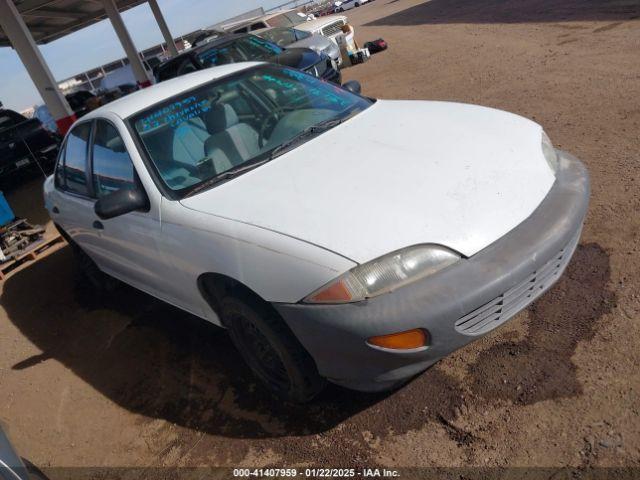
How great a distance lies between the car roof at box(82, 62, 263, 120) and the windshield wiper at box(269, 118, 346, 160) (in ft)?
2.73

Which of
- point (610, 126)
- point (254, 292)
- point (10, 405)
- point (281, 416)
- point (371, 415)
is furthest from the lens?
point (610, 126)

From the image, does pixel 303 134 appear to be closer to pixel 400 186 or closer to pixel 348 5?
pixel 400 186

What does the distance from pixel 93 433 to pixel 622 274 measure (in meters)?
3.17

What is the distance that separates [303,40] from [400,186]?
367 inches

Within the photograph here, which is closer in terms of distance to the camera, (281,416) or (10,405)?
(281,416)

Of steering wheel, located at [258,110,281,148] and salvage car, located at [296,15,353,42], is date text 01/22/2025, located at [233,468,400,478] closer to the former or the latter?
steering wheel, located at [258,110,281,148]

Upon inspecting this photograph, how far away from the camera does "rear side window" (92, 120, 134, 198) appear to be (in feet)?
9.56

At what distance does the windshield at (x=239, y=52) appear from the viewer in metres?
8.57

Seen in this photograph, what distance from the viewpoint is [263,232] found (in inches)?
84.4

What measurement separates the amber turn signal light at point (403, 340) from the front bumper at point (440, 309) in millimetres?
24

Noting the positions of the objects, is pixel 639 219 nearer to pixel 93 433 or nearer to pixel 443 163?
pixel 443 163

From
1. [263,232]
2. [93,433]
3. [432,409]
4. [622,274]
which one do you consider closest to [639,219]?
[622,274]

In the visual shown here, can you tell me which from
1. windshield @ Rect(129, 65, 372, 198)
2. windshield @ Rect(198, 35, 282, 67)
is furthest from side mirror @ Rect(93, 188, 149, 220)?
windshield @ Rect(198, 35, 282, 67)

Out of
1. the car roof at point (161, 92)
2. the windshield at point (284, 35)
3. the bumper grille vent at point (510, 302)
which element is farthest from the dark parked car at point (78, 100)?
the bumper grille vent at point (510, 302)
